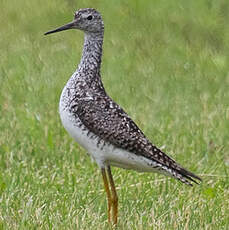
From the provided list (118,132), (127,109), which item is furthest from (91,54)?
(127,109)

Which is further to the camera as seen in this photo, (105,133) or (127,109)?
(127,109)

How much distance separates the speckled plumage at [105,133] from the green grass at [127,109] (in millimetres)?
438

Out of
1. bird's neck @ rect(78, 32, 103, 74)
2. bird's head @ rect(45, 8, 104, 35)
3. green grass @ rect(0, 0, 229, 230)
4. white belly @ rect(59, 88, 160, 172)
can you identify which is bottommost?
green grass @ rect(0, 0, 229, 230)

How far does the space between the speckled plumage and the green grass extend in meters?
0.44

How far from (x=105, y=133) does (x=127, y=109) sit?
3269 millimetres

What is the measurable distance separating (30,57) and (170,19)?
8.71ft

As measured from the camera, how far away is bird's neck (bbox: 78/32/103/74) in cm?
607

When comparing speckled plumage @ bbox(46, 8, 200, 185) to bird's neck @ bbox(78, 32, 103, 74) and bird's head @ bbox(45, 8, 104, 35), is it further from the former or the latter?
bird's head @ bbox(45, 8, 104, 35)

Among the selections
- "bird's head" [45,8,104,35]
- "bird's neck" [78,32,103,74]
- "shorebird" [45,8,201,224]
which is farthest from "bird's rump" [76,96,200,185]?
"bird's head" [45,8,104,35]

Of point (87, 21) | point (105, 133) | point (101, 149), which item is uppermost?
point (87, 21)

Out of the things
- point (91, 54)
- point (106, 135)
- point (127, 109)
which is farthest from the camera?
point (127, 109)

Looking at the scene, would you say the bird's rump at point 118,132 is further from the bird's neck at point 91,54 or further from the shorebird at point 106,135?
the bird's neck at point 91,54

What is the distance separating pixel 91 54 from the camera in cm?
612

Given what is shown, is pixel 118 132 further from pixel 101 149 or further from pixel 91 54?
pixel 91 54
